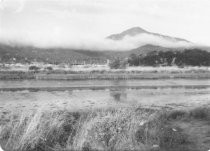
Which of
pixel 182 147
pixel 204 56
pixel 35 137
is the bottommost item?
pixel 182 147

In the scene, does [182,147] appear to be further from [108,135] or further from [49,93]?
[49,93]

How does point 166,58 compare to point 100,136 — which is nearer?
point 100,136

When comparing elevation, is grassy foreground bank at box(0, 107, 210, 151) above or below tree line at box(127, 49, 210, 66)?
below

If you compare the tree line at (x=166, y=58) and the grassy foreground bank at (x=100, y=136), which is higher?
the tree line at (x=166, y=58)

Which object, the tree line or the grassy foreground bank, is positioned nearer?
the grassy foreground bank

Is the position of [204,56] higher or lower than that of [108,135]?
higher

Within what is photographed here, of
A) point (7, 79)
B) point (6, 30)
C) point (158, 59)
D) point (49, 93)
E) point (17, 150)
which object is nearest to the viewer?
point (17, 150)

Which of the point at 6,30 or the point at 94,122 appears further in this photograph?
the point at 6,30

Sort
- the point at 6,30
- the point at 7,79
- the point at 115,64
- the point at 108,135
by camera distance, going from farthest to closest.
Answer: the point at 115,64 < the point at 7,79 < the point at 6,30 < the point at 108,135

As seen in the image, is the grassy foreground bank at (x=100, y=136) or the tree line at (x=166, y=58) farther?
the tree line at (x=166, y=58)

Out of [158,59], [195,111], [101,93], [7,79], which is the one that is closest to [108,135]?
[195,111]

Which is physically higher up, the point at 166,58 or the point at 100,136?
the point at 166,58
